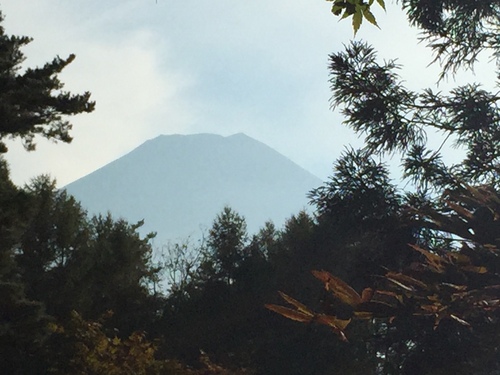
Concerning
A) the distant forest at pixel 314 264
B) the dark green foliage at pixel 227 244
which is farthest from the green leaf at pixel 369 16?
the dark green foliage at pixel 227 244

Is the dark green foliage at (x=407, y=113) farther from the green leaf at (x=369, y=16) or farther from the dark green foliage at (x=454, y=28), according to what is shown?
the green leaf at (x=369, y=16)

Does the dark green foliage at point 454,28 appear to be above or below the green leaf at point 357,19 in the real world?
above

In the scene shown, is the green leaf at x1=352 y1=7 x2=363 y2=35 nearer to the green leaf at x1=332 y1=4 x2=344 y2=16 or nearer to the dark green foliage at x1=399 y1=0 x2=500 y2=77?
the green leaf at x1=332 y1=4 x2=344 y2=16

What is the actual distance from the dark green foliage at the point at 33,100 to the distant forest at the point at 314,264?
4cm

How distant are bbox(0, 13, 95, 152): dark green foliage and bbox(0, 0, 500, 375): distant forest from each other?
39 mm

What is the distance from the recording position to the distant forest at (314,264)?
8.05 feet

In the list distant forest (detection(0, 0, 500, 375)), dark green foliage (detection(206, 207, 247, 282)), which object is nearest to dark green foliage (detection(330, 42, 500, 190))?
distant forest (detection(0, 0, 500, 375))

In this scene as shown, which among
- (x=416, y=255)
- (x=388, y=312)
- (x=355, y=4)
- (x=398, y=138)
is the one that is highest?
(x=398, y=138)

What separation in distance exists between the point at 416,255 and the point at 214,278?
1389cm

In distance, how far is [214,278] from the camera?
3444 centimetres

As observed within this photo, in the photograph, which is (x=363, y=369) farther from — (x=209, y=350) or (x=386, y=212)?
(x=386, y=212)

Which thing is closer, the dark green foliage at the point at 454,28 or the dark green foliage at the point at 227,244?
the dark green foliage at the point at 454,28

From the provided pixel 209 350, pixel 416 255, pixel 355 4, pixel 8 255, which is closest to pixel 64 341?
pixel 8 255

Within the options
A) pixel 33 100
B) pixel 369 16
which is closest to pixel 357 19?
pixel 369 16
